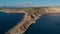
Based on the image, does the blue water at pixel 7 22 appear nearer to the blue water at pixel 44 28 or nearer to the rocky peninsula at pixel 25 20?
the rocky peninsula at pixel 25 20

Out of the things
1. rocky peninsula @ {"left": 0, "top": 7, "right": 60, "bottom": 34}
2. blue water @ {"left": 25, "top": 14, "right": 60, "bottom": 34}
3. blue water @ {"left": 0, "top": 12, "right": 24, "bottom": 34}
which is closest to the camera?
blue water @ {"left": 0, "top": 12, "right": 24, "bottom": 34}

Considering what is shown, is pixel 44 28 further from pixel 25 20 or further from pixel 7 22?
pixel 7 22

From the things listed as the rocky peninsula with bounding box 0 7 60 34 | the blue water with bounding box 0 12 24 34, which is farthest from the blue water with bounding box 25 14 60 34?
the blue water with bounding box 0 12 24 34

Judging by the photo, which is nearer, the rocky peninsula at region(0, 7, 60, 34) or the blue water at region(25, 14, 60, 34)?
the rocky peninsula at region(0, 7, 60, 34)

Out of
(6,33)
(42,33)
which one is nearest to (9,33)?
(6,33)

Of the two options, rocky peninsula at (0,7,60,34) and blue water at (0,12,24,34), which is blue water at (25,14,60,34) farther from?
blue water at (0,12,24,34)

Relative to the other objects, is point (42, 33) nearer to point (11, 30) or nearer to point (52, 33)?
point (52, 33)

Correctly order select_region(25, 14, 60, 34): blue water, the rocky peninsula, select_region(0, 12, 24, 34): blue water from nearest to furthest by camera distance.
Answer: select_region(0, 12, 24, 34): blue water
the rocky peninsula
select_region(25, 14, 60, 34): blue water

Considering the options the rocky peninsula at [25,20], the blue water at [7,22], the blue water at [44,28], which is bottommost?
the blue water at [44,28]

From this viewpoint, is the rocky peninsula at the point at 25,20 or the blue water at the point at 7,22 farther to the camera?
the rocky peninsula at the point at 25,20

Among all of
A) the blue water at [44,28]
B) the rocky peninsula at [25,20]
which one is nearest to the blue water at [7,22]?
the rocky peninsula at [25,20]

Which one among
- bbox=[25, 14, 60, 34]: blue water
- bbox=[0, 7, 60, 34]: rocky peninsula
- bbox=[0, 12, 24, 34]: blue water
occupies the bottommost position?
bbox=[25, 14, 60, 34]: blue water

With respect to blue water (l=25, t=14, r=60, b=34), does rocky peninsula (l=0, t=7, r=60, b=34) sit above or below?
Answer: above
